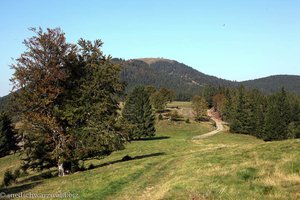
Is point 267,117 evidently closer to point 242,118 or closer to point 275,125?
point 275,125

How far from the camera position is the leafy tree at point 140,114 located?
90.8 meters

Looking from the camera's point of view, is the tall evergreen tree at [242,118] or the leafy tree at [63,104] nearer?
the leafy tree at [63,104]

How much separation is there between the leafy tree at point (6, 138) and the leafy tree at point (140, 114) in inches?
1160

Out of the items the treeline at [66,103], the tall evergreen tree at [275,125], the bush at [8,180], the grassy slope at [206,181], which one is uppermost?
the treeline at [66,103]

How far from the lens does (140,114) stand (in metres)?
93.7

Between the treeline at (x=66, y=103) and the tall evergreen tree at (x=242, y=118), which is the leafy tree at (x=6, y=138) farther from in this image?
the tall evergreen tree at (x=242, y=118)

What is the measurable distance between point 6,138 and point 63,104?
64569 millimetres

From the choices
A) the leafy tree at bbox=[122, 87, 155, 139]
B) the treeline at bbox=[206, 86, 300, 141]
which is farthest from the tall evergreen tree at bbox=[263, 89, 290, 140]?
the leafy tree at bbox=[122, 87, 155, 139]

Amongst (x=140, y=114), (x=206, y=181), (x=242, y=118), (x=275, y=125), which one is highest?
(x=140, y=114)

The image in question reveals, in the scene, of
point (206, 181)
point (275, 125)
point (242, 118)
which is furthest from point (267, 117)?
point (206, 181)

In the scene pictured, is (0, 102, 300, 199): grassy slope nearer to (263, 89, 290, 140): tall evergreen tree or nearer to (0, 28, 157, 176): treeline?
(0, 28, 157, 176): treeline

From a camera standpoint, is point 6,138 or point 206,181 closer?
point 206,181

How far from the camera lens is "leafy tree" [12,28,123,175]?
1233 inches

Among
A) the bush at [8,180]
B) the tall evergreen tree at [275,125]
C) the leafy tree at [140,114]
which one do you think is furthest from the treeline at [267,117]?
the bush at [8,180]
